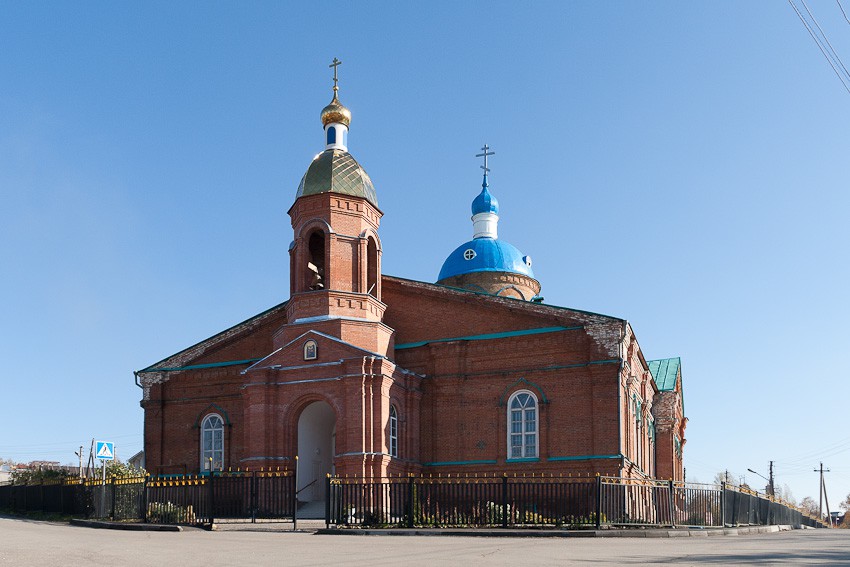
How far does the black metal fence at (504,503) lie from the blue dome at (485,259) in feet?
56.8

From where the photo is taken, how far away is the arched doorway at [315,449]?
2583 centimetres

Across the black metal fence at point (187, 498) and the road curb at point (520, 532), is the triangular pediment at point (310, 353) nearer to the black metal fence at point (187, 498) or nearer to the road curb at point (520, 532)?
the black metal fence at point (187, 498)

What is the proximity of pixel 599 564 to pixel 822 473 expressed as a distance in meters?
67.8

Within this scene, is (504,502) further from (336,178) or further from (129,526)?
(336,178)

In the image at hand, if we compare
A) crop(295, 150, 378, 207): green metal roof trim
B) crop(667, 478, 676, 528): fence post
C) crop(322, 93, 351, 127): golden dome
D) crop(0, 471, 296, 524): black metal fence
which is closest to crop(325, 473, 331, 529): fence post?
crop(0, 471, 296, 524): black metal fence

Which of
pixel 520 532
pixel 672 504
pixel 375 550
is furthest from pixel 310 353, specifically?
pixel 375 550

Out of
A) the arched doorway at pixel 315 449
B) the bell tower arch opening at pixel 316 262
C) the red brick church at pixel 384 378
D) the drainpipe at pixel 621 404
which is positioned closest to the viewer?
the drainpipe at pixel 621 404

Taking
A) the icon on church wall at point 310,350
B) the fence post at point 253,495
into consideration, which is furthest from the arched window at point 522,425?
the fence post at point 253,495

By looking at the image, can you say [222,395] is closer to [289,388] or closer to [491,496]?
[289,388]

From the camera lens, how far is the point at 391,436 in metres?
24.9

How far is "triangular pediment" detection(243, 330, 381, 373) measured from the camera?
24406 millimetres

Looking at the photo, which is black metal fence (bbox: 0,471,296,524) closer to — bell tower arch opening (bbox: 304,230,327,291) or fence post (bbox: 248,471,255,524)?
fence post (bbox: 248,471,255,524)

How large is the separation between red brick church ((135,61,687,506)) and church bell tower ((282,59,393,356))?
0.04 m

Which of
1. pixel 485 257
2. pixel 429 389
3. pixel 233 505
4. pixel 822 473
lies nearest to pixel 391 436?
pixel 429 389
